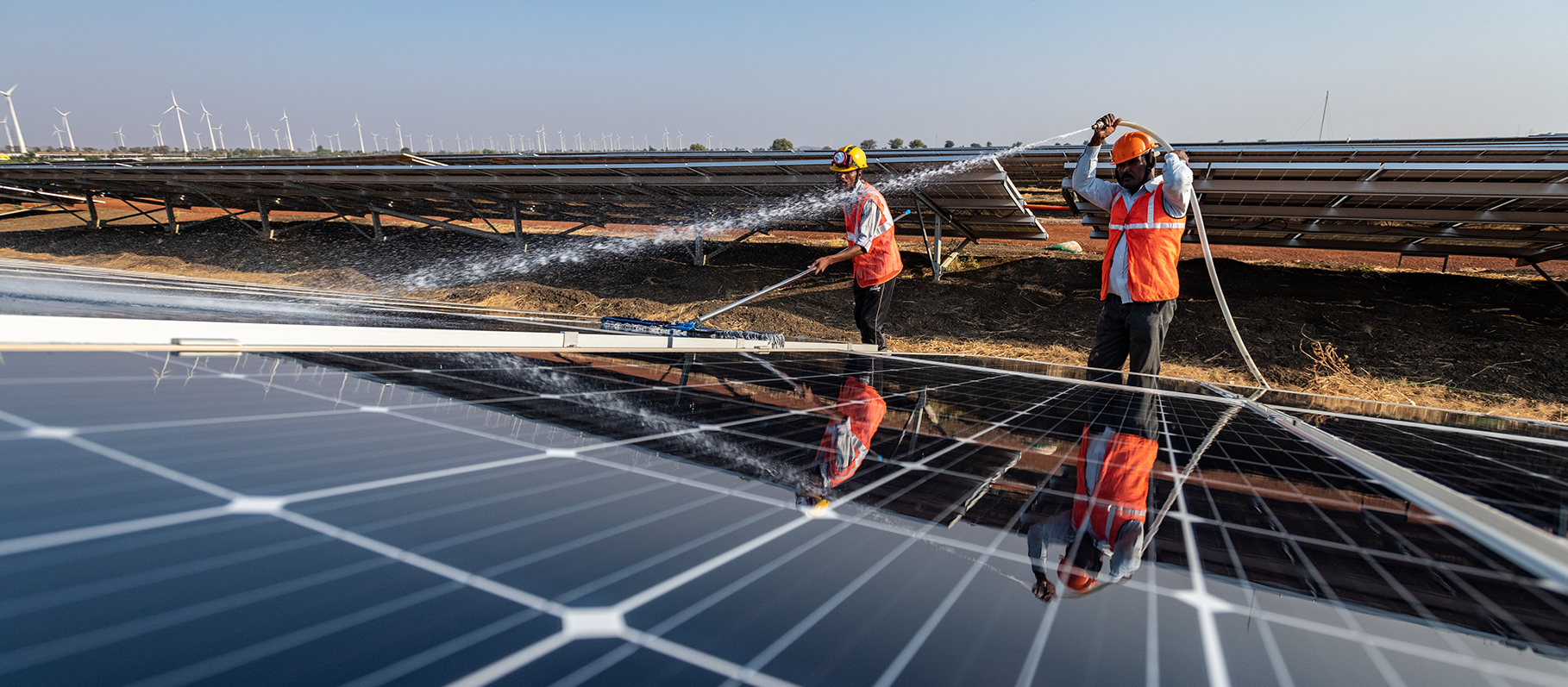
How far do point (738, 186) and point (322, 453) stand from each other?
544 inches

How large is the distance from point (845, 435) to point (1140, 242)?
4273mm

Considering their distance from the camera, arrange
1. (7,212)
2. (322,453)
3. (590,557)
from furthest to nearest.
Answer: (7,212)
(322,453)
(590,557)

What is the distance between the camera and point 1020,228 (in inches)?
635

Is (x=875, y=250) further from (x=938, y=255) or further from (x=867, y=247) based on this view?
(x=938, y=255)

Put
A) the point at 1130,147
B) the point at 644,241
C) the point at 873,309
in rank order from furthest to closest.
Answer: the point at 644,241
the point at 873,309
the point at 1130,147

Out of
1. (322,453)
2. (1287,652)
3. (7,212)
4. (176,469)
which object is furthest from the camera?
(7,212)

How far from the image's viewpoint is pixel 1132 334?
568 cm

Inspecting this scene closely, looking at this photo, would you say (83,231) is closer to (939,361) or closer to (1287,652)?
(939,361)

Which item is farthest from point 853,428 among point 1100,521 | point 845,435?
point 1100,521

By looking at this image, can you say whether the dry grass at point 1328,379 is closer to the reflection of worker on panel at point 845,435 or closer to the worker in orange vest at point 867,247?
the worker in orange vest at point 867,247

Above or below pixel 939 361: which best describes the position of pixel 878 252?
above

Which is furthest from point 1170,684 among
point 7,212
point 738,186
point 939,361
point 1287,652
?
point 7,212

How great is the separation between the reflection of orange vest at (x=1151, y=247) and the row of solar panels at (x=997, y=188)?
5850mm

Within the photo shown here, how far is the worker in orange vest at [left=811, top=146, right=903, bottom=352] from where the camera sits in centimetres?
704
